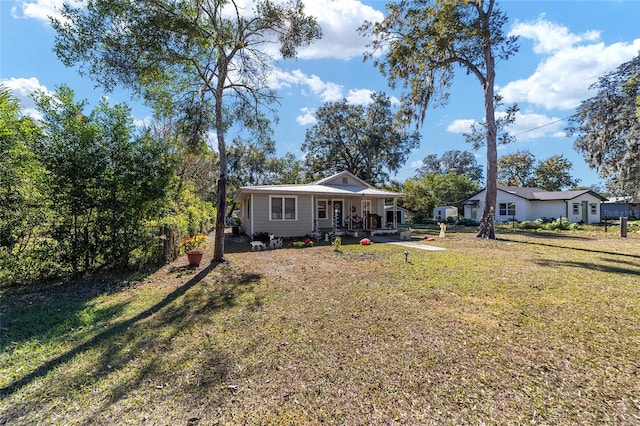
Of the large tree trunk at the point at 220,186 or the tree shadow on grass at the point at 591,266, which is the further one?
the large tree trunk at the point at 220,186

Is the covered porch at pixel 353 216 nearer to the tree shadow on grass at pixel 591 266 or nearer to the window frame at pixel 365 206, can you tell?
the window frame at pixel 365 206

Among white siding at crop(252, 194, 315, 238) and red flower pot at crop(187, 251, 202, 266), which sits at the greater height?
white siding at crop(252, 194, 315, 238)

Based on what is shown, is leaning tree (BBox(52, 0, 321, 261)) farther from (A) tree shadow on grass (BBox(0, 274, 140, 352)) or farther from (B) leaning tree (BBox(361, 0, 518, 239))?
(B) leaning tree (BBox(361, 0, 518, 239))

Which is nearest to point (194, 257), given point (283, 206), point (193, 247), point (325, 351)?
point (193, 247)

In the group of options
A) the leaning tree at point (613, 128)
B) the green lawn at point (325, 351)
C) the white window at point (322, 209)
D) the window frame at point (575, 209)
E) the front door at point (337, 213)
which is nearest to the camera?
the green lawn at point (325, 351)

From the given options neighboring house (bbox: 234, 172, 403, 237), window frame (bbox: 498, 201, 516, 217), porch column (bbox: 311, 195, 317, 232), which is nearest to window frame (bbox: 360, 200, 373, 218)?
neighboring house (bbox: 234, 172, 403, 237)

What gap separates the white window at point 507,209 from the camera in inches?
1040

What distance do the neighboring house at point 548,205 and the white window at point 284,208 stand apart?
72.0 feet

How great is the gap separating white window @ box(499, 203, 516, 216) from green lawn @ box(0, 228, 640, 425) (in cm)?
2369

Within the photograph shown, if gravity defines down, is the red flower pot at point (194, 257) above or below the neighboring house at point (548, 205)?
below

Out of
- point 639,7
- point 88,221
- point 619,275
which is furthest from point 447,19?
point 88,221

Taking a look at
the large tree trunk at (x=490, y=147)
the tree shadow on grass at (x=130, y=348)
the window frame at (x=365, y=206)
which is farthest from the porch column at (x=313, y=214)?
the tree shadow on grass at (x=130, y=348)

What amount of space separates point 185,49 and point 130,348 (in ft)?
25.5

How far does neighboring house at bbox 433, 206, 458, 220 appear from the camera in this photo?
30.3m
